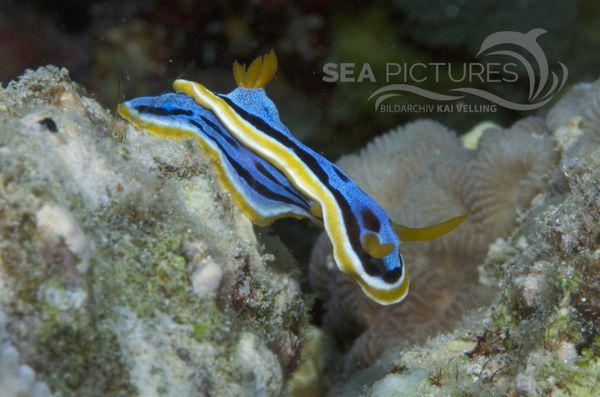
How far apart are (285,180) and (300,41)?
3382 millimetres

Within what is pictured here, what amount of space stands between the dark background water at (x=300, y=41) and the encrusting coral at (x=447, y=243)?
169 cm

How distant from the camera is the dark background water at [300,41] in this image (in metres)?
5.45

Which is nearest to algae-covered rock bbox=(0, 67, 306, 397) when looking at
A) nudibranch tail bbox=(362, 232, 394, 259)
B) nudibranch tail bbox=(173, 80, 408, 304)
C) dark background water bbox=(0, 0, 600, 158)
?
nudibranch tail bbox=(173, 80, 408, 304)

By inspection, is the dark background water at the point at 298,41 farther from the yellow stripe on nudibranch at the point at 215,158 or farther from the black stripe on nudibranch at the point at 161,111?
the yellow stripe on nudibranch at the point at 215,158

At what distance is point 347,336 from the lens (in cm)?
520

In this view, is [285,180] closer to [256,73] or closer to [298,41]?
[256,73]

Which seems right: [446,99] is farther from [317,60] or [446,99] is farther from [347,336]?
[347,336]

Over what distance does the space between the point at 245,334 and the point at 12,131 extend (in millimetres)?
1268

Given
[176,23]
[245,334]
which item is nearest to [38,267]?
[245,334]

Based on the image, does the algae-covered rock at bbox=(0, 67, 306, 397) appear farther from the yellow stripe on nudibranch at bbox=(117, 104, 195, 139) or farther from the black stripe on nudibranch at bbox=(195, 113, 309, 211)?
the black stripe on nudibranch at bbox=(195, 113, 309, 211)

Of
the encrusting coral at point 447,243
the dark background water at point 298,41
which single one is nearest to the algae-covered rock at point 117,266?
the encrusting coral at point 447,243

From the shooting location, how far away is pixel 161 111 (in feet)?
9.87

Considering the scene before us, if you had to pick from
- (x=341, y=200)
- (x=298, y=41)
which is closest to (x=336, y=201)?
(x=341, y=200)

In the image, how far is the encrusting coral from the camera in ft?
14.7
